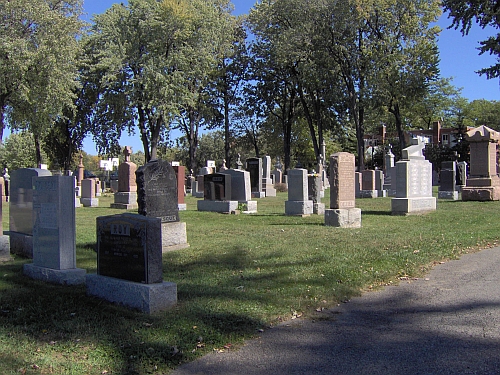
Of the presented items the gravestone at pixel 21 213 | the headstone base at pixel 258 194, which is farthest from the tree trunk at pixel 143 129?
the gravestone at pixel 21 213

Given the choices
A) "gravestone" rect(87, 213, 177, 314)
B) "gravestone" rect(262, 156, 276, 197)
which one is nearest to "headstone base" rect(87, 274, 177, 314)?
"gravestone" rect(87, 213, 177, 314)

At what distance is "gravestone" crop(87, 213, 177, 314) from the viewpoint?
528cm

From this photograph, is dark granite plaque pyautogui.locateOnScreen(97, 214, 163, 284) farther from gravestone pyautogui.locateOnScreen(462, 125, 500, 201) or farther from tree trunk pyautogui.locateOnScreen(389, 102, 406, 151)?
tree trunk pyautogui.locateOnScreen(389, 102, 406, 151)

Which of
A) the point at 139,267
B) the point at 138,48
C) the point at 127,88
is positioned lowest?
the point at 139,267

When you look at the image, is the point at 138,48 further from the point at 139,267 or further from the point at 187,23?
the point at 139,267

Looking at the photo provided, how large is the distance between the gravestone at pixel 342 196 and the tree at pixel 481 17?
8.00 metres

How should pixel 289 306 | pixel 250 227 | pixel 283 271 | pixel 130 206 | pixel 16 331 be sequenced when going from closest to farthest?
pixel 16 331, pixel 289 306, pixel 283 271, pixel 250 227, pixel 130 206

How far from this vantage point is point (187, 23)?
36.0 metres

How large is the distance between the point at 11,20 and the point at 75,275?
82.1 feet

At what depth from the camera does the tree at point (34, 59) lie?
2573 centimetres

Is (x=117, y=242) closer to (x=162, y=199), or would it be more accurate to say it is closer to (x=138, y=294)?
(x=138, y=294)

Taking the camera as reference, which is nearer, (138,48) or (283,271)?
(283,271)

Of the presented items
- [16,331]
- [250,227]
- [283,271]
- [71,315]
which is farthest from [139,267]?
[250,227]

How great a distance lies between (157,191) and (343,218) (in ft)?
17.0
